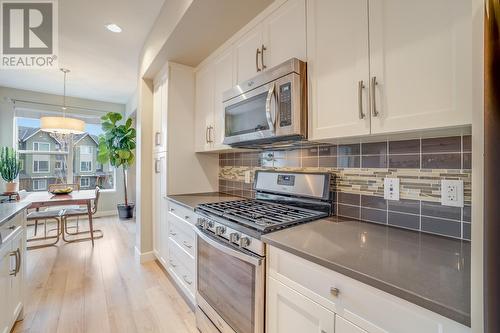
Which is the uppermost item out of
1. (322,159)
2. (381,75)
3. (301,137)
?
(381,75)

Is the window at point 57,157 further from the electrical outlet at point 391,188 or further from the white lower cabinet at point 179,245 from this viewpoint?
the electrical outlet at point 391,188

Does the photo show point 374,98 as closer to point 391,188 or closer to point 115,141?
point 391,188

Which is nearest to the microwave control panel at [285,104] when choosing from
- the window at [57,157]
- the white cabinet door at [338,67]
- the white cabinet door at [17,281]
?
the white cabinet door at [338,67]

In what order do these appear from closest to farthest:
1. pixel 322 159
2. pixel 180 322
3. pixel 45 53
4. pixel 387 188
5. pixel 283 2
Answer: pixel 387 188
pixel 283 2
pixel 322 159
pixel 180 322
pixel 45 53

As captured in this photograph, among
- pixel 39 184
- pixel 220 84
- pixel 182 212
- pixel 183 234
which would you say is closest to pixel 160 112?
pixel 220 84

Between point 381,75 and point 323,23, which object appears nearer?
point 381,75

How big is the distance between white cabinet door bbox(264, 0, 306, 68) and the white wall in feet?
16.6

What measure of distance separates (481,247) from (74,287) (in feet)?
9.89

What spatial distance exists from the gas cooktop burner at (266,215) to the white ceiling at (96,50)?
2.01 metres

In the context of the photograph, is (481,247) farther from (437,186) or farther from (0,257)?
(0,257)

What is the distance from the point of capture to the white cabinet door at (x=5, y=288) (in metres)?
1.39

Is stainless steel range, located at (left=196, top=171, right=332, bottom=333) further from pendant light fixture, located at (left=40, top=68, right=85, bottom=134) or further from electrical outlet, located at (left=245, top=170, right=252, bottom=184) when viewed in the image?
pendant light fixture, located at (left=40, top=68, right=85, bottom=134)

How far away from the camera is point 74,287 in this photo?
226cm

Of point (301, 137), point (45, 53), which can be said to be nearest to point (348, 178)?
point (301, 137)
